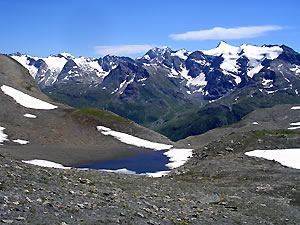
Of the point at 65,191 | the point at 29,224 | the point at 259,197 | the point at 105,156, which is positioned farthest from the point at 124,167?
the point at 29,224

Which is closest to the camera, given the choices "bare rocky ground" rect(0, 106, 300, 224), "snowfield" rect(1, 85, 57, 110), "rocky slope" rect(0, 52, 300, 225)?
"bare rocky ground" rect(0, 106, 300, 224)

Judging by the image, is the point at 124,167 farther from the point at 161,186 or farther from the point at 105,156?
the point at 161,186

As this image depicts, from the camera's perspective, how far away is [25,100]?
124688 millimetres

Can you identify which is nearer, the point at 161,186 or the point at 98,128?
the point at 161,186

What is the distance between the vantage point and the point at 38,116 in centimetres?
11206

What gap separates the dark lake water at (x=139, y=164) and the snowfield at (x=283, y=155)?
60.1 feet

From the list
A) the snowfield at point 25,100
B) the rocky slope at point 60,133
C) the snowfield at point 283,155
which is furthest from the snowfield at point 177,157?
the snowfield at point 25,100

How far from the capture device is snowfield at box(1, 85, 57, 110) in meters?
122

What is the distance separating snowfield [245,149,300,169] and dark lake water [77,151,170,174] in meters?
18.3

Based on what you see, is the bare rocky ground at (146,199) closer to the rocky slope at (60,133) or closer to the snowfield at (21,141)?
the rocky slope at (60,133)

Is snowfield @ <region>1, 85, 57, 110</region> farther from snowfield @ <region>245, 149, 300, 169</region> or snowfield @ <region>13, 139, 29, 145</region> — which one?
snowfield @ <region>245, 149, 300, 169</region>

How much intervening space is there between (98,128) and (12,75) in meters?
73.3

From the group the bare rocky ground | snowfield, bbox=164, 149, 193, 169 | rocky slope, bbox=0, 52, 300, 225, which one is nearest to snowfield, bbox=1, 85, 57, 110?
rocky slope, bbox=0, 52, 300, 225

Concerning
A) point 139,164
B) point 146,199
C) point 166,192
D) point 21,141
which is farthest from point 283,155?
point 21,141
